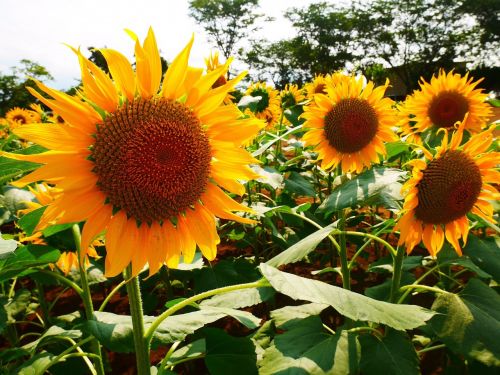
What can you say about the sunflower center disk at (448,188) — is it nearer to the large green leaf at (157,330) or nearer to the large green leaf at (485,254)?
the large green leaf at (485,254)

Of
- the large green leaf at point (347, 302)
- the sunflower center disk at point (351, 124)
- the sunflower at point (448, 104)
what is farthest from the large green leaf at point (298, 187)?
the large green leaf at point (347, 302)

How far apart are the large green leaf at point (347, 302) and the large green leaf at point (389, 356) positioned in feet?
1.19

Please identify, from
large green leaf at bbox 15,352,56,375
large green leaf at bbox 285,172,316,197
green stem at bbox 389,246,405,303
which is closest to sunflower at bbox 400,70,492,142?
large green leaf at bbox 285,172,316,197

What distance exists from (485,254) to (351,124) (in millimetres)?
1166

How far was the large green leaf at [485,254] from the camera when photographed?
5.65ft

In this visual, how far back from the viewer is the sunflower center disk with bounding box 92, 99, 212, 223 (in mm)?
1107

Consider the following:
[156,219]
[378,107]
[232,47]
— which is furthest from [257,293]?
[232,47]

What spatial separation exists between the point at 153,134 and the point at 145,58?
20 centimetres

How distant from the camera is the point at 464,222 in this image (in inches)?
72.1

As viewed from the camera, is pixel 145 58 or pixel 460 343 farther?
pixel 460 343

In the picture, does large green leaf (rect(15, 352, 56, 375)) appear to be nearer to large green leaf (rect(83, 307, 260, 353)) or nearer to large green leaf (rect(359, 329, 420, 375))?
large green leaf (rect(83, 307, 260, 353))

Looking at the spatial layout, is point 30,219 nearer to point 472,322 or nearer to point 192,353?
point 192,353

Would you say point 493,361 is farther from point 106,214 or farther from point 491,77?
point 491,77

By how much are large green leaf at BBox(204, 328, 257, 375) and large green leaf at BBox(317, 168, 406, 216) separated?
1.91 feet
